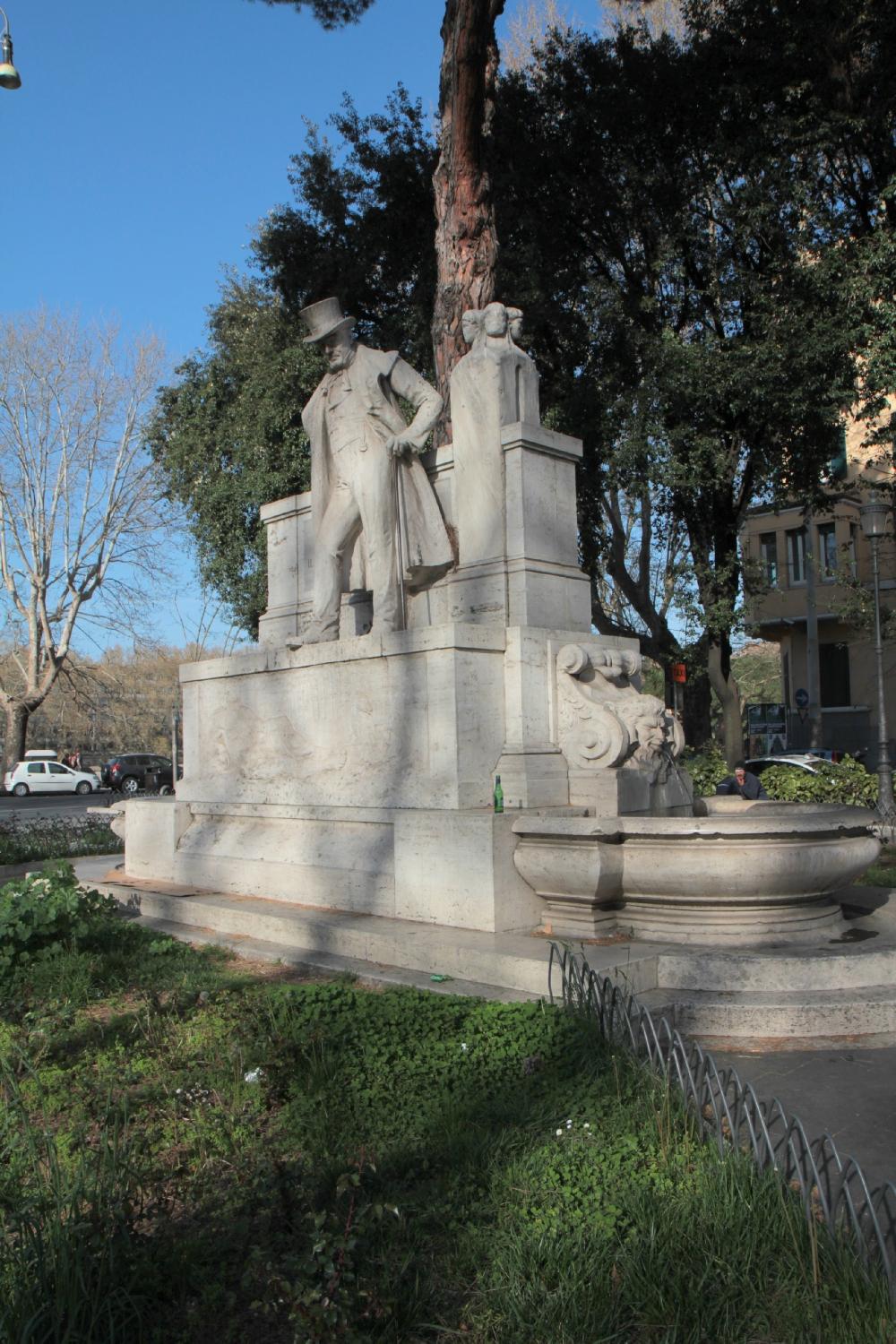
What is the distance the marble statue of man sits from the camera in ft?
26.0

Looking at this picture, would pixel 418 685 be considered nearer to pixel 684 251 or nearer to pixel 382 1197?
pixel 382 1197

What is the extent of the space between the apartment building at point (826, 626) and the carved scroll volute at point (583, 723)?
26136mm

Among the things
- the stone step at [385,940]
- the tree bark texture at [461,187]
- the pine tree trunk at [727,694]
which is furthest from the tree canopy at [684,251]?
the stone step at [385,940]

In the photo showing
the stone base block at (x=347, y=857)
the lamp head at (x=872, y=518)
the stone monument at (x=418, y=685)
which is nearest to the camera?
the stone base block at (x=347, y=857)

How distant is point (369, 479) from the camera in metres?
7.95

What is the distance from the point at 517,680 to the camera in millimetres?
7105

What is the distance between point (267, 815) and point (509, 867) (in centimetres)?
272

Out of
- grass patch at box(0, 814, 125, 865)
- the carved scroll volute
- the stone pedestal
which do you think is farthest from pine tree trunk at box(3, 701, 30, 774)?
the carved scroll volute

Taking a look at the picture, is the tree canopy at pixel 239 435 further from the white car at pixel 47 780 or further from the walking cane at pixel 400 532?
the white car at pixel 47 780

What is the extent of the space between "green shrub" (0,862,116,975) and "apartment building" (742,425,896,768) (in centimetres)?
2796

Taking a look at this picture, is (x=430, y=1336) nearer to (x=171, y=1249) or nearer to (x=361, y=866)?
(x=171, y=1249)

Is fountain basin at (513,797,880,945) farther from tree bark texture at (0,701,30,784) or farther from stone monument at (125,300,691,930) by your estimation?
tree bark texture at (0,701,30,784)

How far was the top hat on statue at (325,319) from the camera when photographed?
27.3 feet

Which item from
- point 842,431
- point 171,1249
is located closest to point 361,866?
point 171,1249
